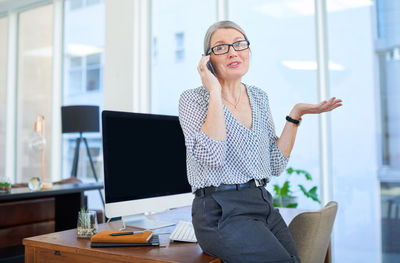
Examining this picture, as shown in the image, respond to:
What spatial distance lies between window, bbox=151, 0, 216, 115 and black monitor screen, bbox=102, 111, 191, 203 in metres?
2.73

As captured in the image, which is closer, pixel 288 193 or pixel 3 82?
pixel 288 193

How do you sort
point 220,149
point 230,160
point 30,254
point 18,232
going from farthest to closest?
point 18,232 → point 30,254 → point 230,160 → point 220,149

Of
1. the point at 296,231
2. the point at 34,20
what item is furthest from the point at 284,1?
the point at 34,20

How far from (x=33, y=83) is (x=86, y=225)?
5353mm

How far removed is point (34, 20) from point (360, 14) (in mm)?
4989

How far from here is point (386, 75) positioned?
3713mm

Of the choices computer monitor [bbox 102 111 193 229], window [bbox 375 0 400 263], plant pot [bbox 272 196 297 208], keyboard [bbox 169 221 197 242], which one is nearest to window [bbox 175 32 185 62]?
plant pot [bbox 272 196 297 208]

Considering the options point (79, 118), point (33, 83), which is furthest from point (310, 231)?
point (33, 83)

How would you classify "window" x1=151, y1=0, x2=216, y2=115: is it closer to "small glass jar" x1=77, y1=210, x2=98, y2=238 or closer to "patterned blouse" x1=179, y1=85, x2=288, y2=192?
"small glass jar" x1=77, y1=210, x2=98, y2=238

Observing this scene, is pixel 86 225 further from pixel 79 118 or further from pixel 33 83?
pixel 33 83

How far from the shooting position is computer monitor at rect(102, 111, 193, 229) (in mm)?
1765

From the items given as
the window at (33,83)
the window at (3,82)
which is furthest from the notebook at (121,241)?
the window at (3,82)

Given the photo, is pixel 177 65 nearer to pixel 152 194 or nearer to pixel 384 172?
pixel 384 172

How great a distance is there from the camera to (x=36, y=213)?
11.0 feet
